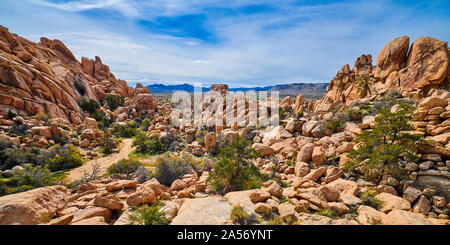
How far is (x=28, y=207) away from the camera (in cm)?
479

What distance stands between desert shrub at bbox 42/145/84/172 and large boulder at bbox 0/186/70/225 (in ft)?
41.5

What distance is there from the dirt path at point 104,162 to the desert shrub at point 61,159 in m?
0.80

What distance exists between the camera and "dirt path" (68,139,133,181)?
14.3 m

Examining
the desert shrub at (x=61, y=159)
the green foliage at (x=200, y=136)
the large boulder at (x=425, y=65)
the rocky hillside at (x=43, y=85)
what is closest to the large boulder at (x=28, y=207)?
the desert shrub at (x=61, y=159)

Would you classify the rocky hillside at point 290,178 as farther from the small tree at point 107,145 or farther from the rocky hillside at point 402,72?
the small tree at point 107,145

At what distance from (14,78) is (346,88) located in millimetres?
50834

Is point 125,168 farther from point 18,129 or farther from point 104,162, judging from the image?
point 18,129

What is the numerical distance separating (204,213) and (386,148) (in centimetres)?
848

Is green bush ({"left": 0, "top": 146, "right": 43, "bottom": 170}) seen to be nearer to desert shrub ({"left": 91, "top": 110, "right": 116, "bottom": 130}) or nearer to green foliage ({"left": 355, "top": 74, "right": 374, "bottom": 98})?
desert shrub ({"left": 91, "top": 110, "right": 116, "bottom": 130})

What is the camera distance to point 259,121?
77.1 feet

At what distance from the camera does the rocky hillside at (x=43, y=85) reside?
23.3 m

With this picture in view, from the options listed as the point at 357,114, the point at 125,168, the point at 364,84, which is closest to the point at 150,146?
the point at 125,168

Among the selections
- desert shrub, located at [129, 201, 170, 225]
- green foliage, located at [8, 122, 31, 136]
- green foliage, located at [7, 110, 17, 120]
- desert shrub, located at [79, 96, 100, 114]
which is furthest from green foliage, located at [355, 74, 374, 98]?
desert shrub, located at [79, 96, 100, 114]
